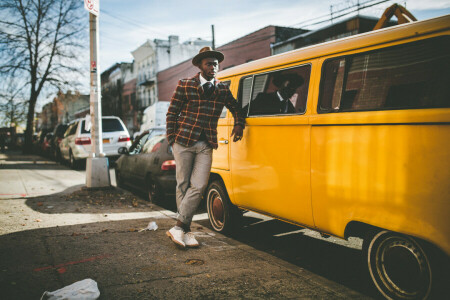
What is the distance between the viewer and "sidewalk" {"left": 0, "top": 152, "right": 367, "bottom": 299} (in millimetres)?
2977

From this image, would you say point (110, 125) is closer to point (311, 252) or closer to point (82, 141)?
point (82, 141)

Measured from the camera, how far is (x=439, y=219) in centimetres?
241

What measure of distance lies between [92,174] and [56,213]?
1.93 meters

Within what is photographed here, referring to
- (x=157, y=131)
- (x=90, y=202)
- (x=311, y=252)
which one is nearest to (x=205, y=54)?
(x=311, y=252)

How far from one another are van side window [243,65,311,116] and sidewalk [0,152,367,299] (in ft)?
5.19

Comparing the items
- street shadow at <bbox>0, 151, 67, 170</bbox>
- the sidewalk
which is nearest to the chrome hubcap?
the sidewalk

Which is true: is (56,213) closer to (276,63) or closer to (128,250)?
(128,250)

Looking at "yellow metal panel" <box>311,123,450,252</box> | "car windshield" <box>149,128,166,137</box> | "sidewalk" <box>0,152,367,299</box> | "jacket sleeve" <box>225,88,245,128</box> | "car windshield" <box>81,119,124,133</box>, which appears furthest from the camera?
"car windshield" <box>81,119,124,133</box>

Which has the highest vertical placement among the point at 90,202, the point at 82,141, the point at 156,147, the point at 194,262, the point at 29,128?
the point at 29,128

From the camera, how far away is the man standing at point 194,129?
406cm

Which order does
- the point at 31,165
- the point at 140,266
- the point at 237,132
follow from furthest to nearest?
the point at 31,165
the point at 237,132
the point at 140,266

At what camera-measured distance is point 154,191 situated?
23.1ft

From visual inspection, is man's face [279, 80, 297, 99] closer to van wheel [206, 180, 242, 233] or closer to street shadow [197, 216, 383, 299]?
van wheel [206, 180, 242, 233]

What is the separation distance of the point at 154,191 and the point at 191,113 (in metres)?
3.33
